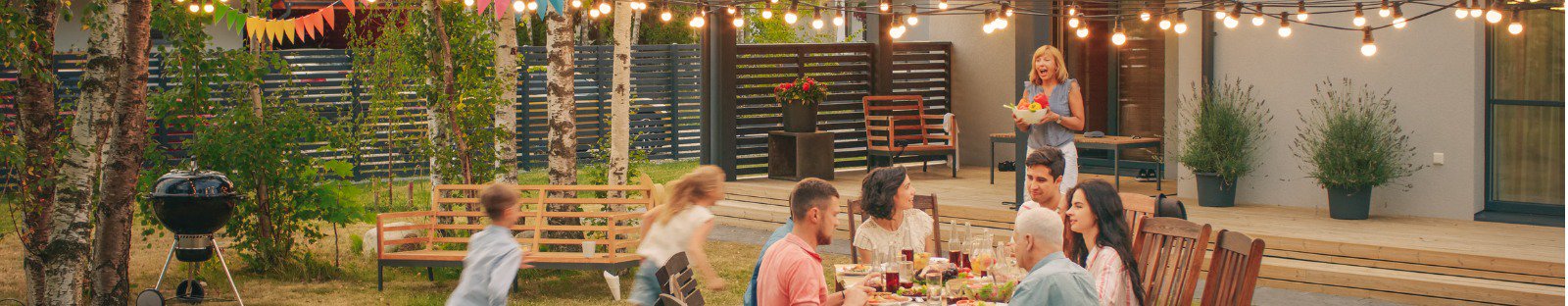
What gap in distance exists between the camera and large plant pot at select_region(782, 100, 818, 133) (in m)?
12.6

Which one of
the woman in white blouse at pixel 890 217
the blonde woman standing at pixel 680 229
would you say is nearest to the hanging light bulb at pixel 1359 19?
the woman in white blouse at pixel 890 217

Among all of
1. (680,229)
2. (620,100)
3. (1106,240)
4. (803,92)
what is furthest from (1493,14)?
(803,92)

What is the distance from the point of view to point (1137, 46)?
→ 12.7m

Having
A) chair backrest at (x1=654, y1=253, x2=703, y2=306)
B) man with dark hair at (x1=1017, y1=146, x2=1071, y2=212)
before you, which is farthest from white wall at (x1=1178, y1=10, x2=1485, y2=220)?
chair backrest at (x1=654, y1=253, x2=703, y2=306)

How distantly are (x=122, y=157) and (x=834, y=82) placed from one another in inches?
288

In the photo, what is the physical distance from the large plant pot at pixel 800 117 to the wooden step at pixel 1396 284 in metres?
4.69

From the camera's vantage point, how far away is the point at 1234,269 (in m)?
4.97

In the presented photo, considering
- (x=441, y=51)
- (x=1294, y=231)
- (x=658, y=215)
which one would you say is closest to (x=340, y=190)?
(x=441, y=51)

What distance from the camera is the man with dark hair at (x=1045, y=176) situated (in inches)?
262

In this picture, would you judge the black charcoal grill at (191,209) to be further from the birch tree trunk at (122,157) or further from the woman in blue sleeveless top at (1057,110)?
the woman in blue sleeveless top at (1057,110)

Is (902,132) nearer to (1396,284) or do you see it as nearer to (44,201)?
(1396,284)

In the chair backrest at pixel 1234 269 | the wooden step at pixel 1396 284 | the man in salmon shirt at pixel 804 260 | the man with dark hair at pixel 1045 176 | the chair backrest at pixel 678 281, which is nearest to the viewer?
the man in salmon shirt at pixel 804 260

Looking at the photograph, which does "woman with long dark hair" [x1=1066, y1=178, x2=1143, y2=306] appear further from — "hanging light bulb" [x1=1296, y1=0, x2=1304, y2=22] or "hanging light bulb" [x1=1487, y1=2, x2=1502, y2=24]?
"hanging light bulb" [x1=1296, y1=0, x2=1304, y2=22]

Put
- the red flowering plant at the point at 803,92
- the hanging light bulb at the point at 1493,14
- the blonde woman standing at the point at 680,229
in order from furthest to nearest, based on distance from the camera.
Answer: the red flowering plant at the point at 803,92, the hanging light bulb at the point at 1493,14, the blonde woman standing at the point at 680,229
